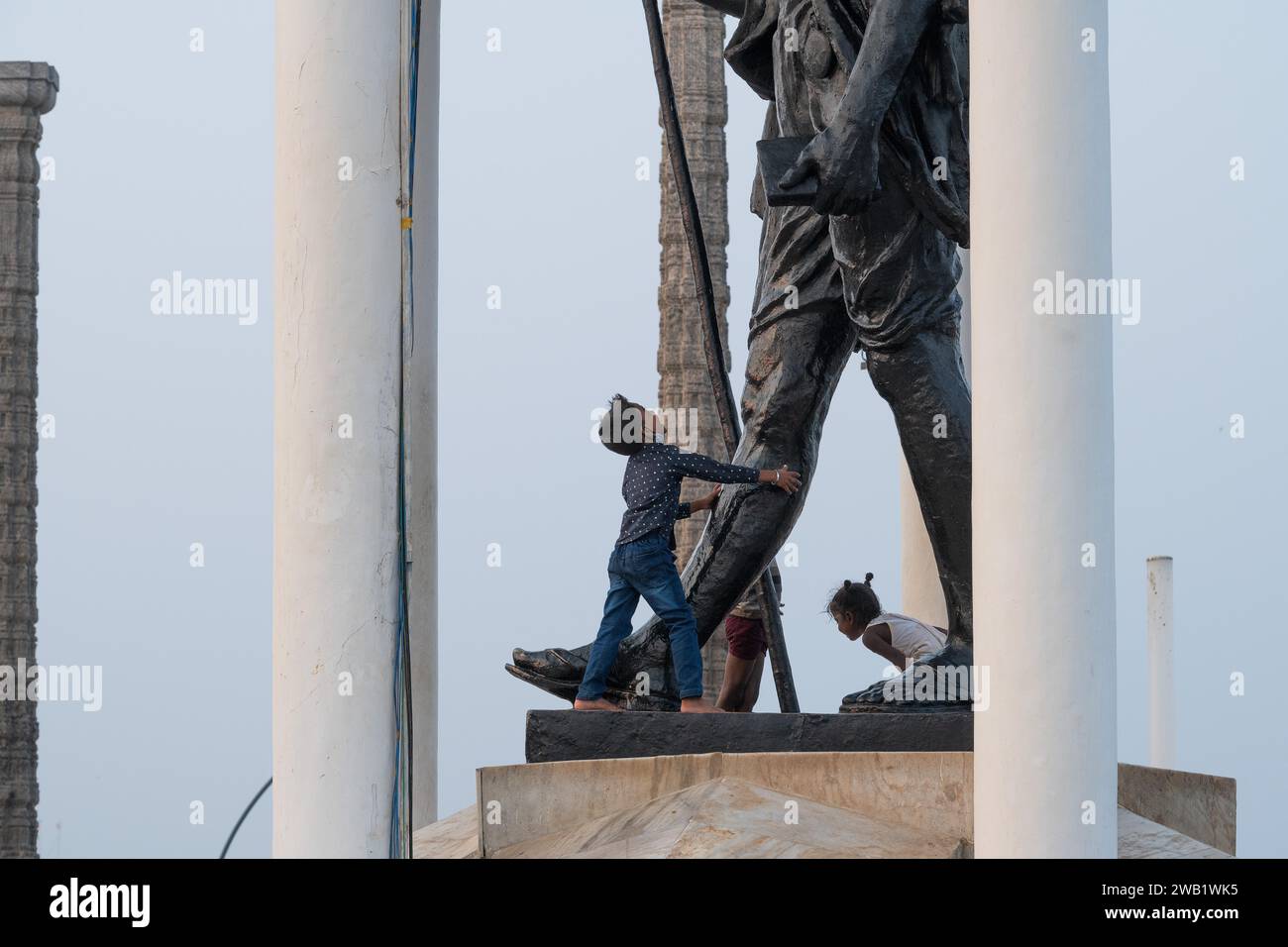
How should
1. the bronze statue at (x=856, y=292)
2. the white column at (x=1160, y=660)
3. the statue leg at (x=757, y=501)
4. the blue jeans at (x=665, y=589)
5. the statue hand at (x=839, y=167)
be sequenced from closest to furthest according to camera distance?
the statue hand at (x=839, y=167) → the bronze statue at (x=856, y=292) → the blue jeans at (x=665, y=589) → the statue leg at (x=757, y=501) → the white column at (x=1160, y=660)

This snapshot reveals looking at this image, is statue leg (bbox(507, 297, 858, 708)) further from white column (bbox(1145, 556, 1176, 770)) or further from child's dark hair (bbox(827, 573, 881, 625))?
white column (bbox(1145, 556, 1176, 770))

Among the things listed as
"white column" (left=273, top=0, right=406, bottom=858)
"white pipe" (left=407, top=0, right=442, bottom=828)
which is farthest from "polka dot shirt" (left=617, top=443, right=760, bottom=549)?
"white pipe" (left=407, top=0, right=442, bottom=828)

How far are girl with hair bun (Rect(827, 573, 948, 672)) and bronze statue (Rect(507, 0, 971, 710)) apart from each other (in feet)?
3.06

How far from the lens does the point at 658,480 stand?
8445mm

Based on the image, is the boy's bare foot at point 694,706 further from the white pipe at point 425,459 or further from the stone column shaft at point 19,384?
the stone column shaft at point 19,384

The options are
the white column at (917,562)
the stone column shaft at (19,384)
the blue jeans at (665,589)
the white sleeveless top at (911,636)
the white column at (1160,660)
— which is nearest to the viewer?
the blue jeans at (665,589)

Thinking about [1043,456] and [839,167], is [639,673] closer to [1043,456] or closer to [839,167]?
[839,167]

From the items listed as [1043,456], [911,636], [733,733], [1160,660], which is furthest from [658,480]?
[1160,660]

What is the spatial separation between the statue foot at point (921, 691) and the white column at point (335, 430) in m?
1.85

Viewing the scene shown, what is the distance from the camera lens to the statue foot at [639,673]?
8570 millimetres

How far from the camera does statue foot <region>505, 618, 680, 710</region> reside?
857cm


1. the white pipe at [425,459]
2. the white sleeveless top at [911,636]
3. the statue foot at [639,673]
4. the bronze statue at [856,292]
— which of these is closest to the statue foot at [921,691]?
the bronze statue at [856,292]

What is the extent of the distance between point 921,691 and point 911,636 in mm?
1384
